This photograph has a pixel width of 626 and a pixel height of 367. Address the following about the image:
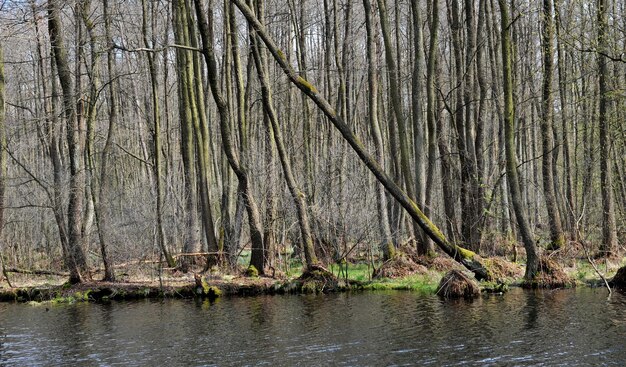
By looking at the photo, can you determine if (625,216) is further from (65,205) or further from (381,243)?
(65,205)

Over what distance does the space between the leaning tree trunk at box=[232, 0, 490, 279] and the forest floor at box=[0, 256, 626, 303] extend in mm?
802

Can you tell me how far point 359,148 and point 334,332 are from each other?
18.1 feet

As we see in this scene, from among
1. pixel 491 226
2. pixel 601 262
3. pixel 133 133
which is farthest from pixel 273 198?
pixel 133 133

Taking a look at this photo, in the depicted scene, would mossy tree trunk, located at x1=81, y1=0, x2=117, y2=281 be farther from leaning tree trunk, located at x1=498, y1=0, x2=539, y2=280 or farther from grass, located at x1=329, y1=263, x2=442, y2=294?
leaning tree trunk, located at x1=498, y1=0, x2=539, y2=280

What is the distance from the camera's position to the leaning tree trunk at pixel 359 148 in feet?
52.4

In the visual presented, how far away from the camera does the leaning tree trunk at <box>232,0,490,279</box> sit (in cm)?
1598

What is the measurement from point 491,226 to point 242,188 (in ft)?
29.7

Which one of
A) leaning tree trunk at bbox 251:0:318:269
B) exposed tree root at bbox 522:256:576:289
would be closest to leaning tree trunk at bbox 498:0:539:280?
exposed tree root at bbox 522:256:576:289

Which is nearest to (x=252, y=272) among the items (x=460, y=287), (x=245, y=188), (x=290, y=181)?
(x=245, y=188)

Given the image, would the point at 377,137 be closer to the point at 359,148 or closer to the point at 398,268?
the point at 398,268

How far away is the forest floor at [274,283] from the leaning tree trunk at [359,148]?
0.80 metres

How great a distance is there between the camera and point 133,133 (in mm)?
38500

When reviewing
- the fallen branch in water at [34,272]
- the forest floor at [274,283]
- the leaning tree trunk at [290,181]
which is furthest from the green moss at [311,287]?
the fallen branch in water at [34,272]

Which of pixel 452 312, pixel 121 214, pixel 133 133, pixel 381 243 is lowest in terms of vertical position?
pixel 452 312
